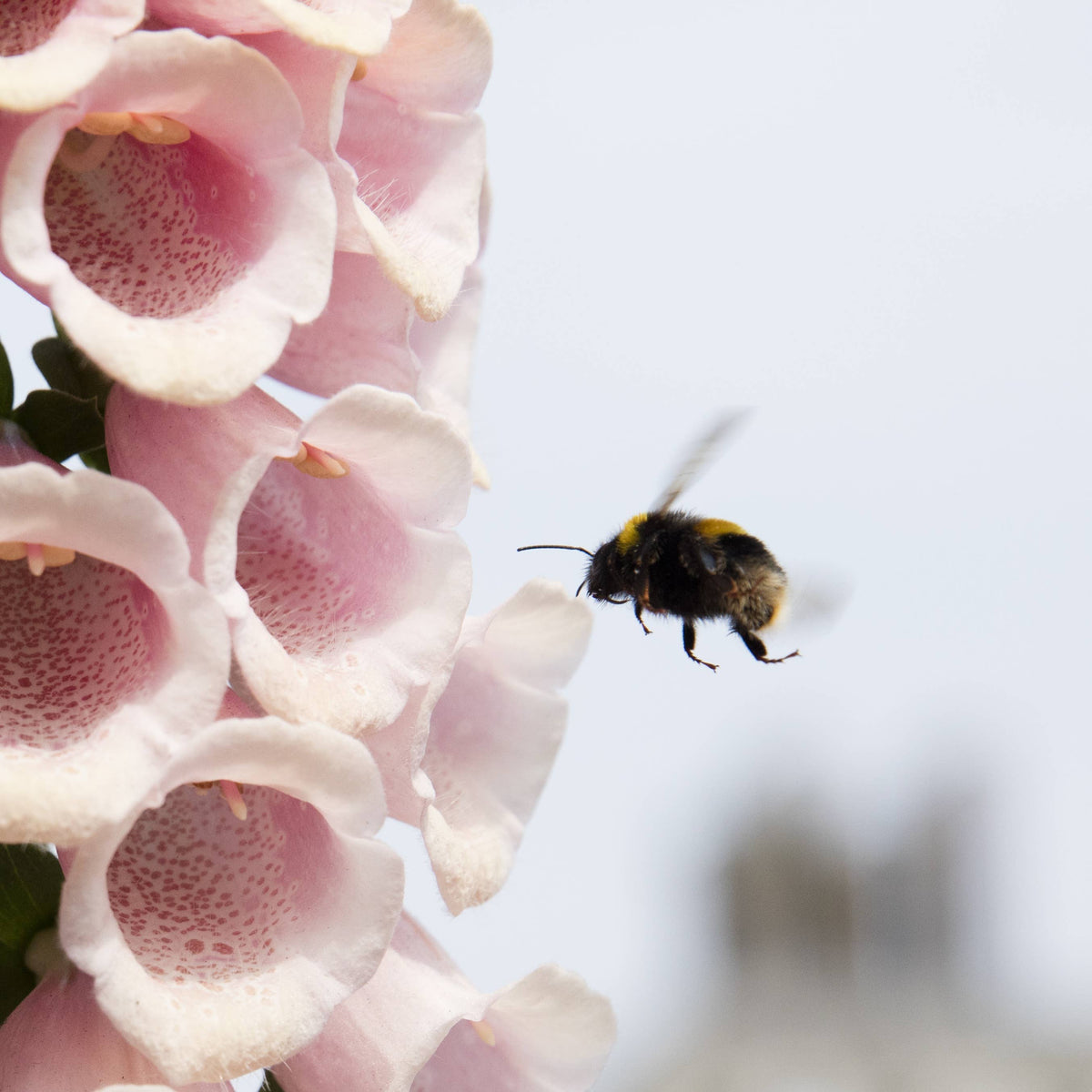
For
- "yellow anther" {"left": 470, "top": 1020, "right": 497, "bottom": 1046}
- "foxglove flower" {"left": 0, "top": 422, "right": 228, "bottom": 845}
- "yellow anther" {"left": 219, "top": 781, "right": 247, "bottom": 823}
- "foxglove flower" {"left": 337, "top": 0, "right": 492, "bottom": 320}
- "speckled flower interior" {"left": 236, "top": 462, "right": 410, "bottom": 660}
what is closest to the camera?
"foxglove flower" {"left": 0, "top": 422, "right": 228, "bottom": 845}

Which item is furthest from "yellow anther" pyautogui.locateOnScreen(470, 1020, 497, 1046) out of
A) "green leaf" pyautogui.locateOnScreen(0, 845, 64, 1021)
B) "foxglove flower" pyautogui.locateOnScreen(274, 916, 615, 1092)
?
"green leaf" pyautogui.locateOnScreen(0, 845, 64, 1021)

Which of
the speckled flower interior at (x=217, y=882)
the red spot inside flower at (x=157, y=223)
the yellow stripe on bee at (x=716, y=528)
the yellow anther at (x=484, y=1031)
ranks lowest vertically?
the yellow stripe on bee at (x=716, y=528)

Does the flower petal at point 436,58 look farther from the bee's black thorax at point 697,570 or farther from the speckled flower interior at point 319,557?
the bee's black thorax at point 697,570

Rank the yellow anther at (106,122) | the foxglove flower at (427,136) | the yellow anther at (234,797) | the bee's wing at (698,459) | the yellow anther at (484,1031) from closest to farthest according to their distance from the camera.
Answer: the yellow anther at (106,122) → the yellow anther at (234,797) → the foxglove flower at (427,136) → the yellow anther at (484,1031) → the bee's wing at (698,459)

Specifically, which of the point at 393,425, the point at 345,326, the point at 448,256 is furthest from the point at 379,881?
the point at 448,256

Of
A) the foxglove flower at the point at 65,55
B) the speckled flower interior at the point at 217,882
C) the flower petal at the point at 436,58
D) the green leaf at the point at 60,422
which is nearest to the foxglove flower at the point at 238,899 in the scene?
the speckled flower interior at the point at 217,882

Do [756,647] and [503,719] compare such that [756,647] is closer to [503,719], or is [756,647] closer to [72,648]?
[503,719]

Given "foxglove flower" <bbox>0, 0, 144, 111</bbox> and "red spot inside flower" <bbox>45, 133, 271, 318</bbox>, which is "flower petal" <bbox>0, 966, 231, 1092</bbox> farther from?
"foxglove flower" <bbox>0, 0, 144, 111</bbox>
